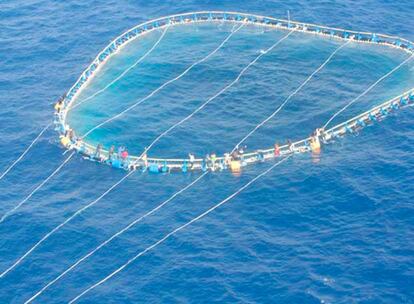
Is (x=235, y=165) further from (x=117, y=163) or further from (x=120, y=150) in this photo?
(x=120, y=150)

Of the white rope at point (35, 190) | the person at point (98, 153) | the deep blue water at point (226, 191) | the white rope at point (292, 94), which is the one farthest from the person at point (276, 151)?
the white rope at point (35, 190)

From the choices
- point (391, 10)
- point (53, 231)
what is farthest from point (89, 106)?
point (391, 10)

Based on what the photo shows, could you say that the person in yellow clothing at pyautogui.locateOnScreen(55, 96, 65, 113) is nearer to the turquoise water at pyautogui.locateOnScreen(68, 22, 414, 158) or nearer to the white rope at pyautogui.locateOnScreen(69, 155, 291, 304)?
the turquoise water at pyautogui.locateOnScreen(68, 22, 414, 158)

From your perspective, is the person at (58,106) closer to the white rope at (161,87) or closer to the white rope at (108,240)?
the white rope at (161,87)

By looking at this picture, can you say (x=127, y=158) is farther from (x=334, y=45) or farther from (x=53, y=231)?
(x=334, y=45)

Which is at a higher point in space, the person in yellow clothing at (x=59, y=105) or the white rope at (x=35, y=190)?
the person in yellow clothing at (x=59, y=105)

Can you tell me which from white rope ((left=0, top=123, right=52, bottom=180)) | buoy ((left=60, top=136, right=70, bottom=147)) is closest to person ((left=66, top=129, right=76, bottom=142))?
Answer: buoy ((left=60, top=136, right=70, bottom=147))

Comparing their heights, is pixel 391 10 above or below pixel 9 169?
above

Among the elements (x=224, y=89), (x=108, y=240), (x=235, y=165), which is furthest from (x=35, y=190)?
(x=224, y=89)
